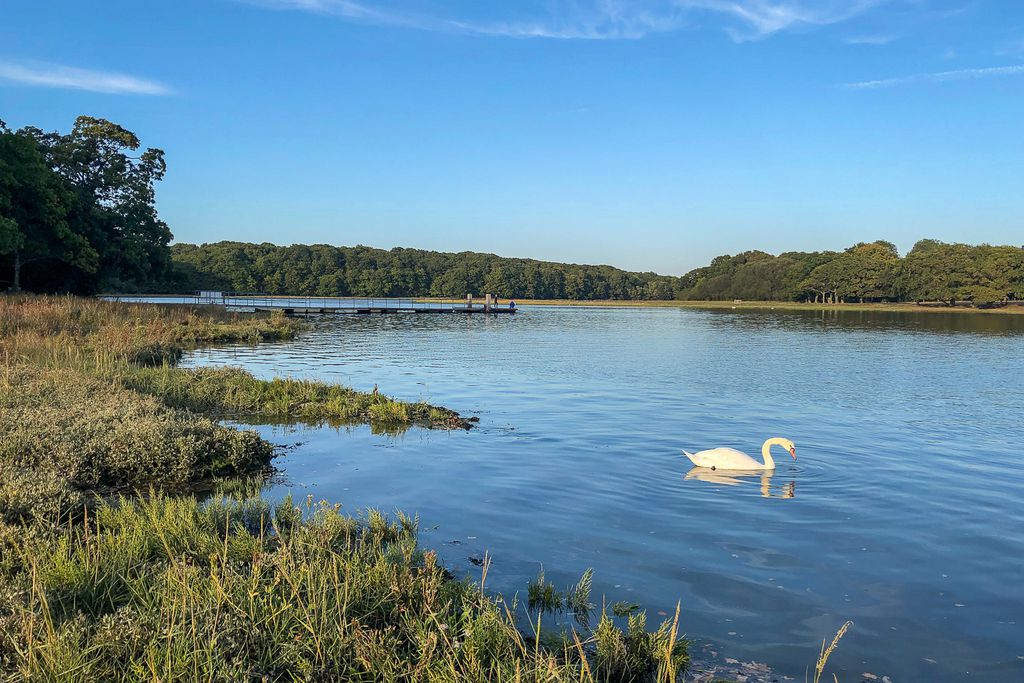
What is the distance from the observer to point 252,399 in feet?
58.0

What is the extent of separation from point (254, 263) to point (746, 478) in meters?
169

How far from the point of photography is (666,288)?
655 ft

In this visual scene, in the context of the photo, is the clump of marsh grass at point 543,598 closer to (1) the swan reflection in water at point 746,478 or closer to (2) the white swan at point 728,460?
(1) the swan reflection in water at point 746,478

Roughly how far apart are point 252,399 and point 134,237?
4488 cm

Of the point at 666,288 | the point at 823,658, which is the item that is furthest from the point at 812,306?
the point at 823,658

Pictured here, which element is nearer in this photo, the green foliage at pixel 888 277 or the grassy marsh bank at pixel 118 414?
the grassy marsh bank at pixel 118 414

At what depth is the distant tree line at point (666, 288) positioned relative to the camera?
119562mm

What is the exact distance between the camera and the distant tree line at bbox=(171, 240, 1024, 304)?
120 meters

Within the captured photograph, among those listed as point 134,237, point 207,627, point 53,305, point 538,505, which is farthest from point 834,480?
point 134,237

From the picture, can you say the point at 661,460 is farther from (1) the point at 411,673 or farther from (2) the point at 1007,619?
(1) the point at 411,673

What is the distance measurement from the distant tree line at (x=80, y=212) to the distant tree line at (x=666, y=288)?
78.3m

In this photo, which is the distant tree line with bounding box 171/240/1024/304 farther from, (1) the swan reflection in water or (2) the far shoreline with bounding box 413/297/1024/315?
(1) the swan reflection in water

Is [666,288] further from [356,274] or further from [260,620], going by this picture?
[260,620]

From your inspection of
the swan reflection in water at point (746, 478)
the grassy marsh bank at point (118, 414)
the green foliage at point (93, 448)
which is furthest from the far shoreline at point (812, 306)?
the green foliage at point (93, 448)
